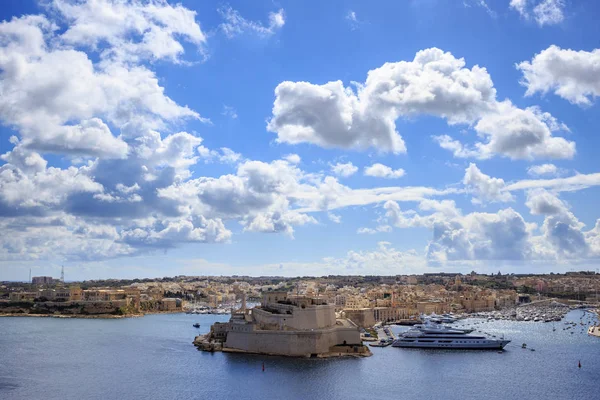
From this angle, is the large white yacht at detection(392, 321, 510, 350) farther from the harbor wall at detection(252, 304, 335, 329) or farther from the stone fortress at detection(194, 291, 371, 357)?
the harbor wall at detection(252, 304, 335, 329)

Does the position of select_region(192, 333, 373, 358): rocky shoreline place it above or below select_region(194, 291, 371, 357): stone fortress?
below

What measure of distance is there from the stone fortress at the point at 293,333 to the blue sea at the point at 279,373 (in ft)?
4.46

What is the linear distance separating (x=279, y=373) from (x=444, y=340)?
18417 mm

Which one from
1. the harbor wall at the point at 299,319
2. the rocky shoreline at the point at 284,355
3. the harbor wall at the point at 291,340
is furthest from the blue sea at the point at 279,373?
the harbor wall at the point at 299,319

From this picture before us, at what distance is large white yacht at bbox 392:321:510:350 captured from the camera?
165 feet

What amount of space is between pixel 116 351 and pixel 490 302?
72.0m

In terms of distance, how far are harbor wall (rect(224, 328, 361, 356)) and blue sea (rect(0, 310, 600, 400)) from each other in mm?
1291

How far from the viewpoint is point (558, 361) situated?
1758 inches

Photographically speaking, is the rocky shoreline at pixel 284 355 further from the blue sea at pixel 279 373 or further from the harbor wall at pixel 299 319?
the harbor wall at pixel 299 319

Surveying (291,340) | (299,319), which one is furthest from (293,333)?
(299,319)

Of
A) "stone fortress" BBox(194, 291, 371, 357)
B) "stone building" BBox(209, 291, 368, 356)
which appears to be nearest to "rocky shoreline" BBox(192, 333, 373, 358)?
"stone fortress" BBox(194, 291, 371, 357)

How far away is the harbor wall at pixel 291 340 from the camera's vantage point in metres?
43.7

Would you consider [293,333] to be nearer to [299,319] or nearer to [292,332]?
[292,332]

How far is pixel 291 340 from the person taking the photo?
43781mm
